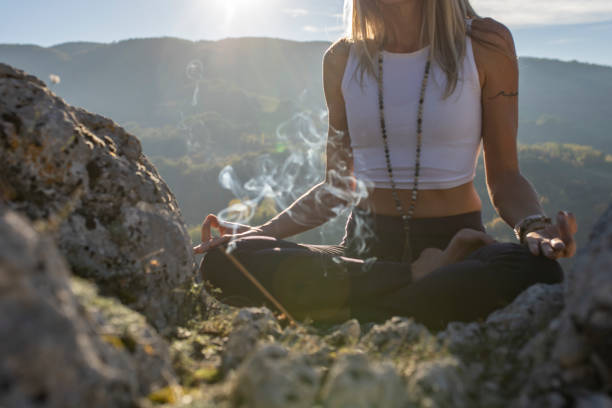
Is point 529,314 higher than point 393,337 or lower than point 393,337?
higher

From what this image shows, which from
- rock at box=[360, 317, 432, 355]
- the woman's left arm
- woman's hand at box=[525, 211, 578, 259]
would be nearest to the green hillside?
the woman's left arm

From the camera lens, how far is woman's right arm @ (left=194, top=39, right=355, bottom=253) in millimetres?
3922

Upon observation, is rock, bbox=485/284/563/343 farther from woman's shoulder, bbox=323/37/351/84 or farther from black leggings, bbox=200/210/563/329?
woman's shoulder, bbox=323/37/351/84

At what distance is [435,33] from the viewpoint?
3686 mm

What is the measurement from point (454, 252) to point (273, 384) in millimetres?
2002

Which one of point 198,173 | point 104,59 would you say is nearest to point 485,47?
point 198,173

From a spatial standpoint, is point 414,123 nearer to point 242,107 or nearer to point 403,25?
point 403,25

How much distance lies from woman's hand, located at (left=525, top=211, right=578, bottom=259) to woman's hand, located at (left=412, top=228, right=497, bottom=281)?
316 millimetres

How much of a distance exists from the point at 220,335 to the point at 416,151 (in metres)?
2.01

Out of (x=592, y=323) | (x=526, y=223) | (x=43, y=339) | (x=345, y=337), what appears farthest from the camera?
(x=526, y=223)

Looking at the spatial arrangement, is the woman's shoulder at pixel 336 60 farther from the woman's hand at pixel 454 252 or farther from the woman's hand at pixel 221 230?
the woman's hand at pixel 454 252

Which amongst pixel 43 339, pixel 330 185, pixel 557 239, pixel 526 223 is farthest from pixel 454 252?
pixel 43 339

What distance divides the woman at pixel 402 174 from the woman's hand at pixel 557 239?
4cm

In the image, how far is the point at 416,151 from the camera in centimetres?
361
